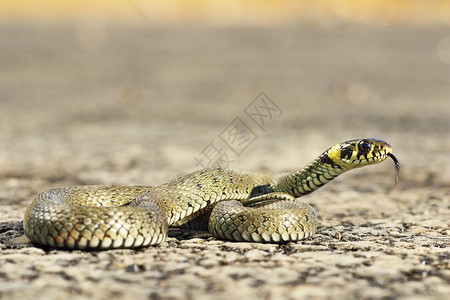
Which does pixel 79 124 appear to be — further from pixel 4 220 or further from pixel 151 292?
pixel 151 292

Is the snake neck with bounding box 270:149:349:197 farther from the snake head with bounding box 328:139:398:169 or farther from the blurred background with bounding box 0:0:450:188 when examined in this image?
the blurred background with bounding box 0:0:450:188

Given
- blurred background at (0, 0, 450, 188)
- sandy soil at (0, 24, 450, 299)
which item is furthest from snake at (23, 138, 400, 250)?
blurred background at (0, 0, 450, 188)

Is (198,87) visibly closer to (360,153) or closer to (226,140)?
(226,140)

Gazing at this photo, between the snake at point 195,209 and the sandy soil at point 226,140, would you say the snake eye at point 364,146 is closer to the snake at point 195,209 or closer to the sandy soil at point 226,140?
the snake at point 195,209

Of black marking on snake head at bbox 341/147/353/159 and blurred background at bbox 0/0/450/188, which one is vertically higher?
blurred background at bbox 0/0/450/188

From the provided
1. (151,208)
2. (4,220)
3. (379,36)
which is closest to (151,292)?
(151,208)

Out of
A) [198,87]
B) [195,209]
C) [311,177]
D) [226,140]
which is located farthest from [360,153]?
[198,87]

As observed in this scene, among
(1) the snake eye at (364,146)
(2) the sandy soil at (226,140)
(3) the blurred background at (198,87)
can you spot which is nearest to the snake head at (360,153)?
(1) the snake eye at (364,146)

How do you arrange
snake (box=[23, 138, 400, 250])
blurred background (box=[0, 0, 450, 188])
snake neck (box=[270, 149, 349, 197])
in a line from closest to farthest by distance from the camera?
1. snake (box=[23, 138, 400, 250])
2. snake neck (box=[270, 149, 349, 197])
3. blurred background (box=[0, 0, 450, 188])
